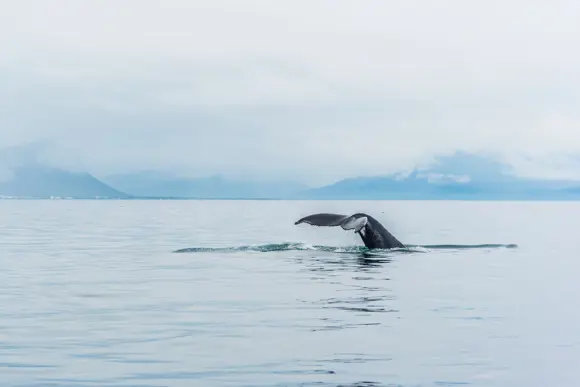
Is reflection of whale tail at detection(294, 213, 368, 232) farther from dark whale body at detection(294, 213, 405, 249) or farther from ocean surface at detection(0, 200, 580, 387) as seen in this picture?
ocean surface at detection(0, 200, 580, 387)

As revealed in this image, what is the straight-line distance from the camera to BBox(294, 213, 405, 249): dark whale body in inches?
1073

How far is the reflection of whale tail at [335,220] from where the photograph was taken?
1067 inches

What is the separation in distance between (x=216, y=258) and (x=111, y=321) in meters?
14.0

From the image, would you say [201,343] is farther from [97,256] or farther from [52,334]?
[97,256]

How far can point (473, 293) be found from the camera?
21203mm

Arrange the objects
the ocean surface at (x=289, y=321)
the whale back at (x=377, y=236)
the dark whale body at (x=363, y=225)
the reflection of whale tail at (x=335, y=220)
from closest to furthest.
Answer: the ocean surface at (x=289, y=321) → the reflection of whale tail at (x=335, y=220) → the dark whale body at (x=363, y=225) → the whale back at (x=377, y=236)

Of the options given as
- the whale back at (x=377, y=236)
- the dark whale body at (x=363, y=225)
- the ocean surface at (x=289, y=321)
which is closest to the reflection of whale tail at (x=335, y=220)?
the dark whale body at (x=363, y=225)

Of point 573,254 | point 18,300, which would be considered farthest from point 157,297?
point 573,254

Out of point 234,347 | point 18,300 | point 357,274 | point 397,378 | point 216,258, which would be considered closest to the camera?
point 397,378

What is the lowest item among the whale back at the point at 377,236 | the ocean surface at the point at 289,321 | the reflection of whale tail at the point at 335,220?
the ocean surface at the point at 289,321

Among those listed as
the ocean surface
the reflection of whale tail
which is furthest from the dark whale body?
the ocean surface

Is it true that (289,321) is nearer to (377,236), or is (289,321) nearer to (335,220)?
(335,220)

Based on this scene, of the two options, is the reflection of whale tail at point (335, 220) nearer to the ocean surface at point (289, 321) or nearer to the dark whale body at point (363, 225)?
the dark whale body at point (363, 225)

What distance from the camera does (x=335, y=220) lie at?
89.7 feet
